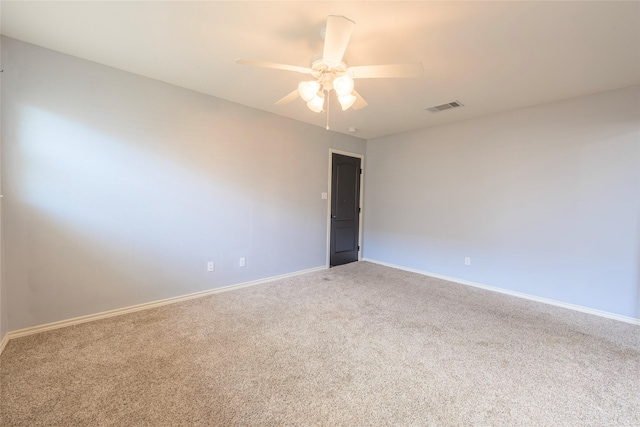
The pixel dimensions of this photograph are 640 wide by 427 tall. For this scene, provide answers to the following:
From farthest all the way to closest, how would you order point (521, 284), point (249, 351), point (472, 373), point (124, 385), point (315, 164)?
point (315, 164), point (521, 284), point (249, 351), point (472, 373), point (124, 385)

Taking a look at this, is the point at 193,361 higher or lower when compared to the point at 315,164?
lower

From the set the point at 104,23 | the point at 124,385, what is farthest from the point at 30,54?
the point at 124,385

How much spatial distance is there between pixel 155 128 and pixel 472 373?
142 inches

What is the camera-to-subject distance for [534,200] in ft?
10.7

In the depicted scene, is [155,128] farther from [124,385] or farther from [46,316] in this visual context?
[124,385]

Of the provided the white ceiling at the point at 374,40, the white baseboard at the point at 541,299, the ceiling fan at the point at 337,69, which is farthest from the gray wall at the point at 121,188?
the white baseboard at the point at 541,299

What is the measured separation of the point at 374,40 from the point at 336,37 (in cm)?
67

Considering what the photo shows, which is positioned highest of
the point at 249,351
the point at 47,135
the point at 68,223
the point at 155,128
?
the point at 155,128

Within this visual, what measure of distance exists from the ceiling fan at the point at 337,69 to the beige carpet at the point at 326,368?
199 cm

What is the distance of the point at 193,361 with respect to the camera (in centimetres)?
191

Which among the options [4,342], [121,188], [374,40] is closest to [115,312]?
[4,342]

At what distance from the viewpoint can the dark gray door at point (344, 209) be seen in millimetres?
4668

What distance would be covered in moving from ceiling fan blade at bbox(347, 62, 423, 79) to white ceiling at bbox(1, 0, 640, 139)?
1.23 ft

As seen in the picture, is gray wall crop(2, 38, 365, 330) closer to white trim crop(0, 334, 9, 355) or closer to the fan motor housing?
white trim crop(0, 334, 9, 355)
